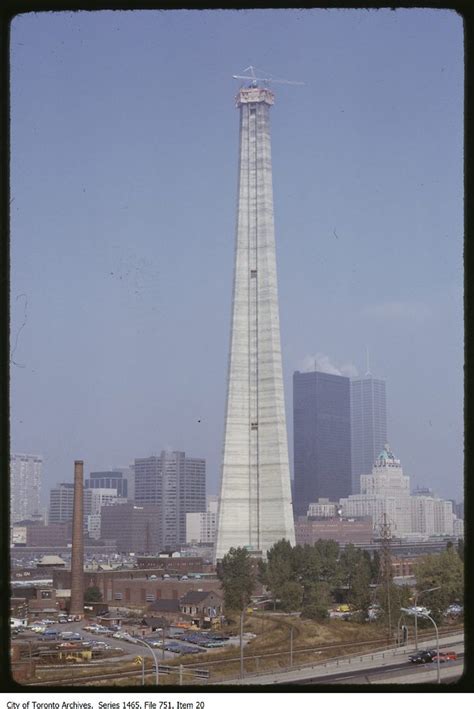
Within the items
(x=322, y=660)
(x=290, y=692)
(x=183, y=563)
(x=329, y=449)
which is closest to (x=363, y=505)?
(x=329, y=449)

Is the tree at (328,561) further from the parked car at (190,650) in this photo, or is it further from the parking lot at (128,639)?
the parked car at (190,650)

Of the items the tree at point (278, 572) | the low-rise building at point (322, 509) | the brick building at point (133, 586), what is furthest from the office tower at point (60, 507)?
the tree at point (278, 572)

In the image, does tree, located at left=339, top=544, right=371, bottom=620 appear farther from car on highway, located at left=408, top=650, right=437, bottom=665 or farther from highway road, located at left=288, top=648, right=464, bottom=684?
highway road, located at left=288, top=648, right=464, bottom=684

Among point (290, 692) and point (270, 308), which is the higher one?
point (270, 308)

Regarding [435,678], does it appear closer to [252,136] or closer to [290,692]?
[290,692]

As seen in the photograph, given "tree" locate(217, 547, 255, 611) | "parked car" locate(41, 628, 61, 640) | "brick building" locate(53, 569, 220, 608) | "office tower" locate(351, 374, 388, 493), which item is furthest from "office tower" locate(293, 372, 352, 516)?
"parked car" locate(41, 628, 61, 640)

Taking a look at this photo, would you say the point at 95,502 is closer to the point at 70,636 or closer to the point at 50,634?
the point at 50,634
